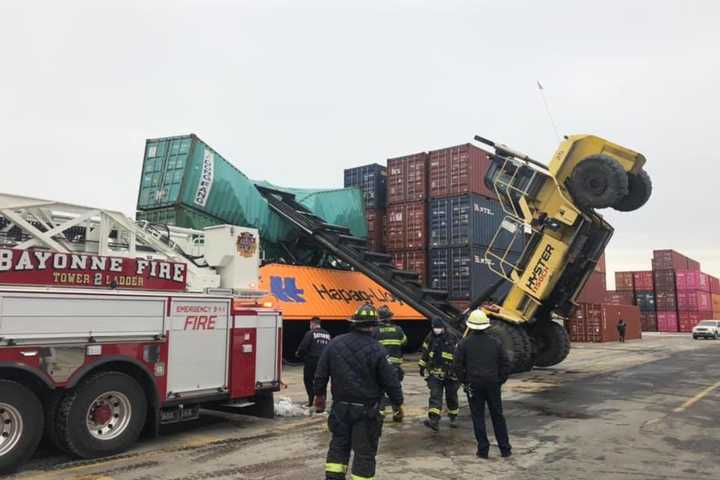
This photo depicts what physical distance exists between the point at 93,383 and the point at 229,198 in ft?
32.5

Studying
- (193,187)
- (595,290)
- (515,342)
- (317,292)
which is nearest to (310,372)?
(515,342)

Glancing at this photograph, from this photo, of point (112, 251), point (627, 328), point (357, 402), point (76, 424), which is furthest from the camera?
point (627, 328)

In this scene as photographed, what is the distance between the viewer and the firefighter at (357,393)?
427 centimetres

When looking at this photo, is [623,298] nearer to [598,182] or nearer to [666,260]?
[666,260]

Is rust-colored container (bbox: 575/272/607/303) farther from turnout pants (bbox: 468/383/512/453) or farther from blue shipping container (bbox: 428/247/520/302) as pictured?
turnout pants (bbox: 468/383/512/453)

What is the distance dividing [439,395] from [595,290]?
31662mm

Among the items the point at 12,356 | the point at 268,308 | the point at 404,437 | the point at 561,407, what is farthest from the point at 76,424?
the point at 561,407

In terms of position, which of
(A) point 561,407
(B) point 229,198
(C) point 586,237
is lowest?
(A) point 561,407

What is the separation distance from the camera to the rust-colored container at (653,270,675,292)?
49.5 meters

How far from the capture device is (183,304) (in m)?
7.12

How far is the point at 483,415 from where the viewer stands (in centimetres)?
631

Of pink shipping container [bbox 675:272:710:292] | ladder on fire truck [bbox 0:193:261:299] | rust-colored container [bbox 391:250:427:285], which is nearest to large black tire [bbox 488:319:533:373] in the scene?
ladder on fire truck [bbox 0:193:261:299]

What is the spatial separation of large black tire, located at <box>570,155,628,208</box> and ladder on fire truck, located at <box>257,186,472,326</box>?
4.71 metres

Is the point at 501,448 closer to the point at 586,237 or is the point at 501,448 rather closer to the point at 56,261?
the point at 56,261
